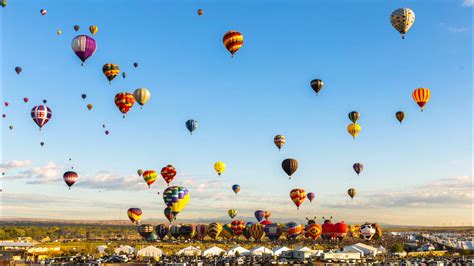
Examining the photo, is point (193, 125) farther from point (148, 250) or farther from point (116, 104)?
point (148, 250)

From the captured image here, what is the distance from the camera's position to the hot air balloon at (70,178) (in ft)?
270

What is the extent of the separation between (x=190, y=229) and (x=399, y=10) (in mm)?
69277

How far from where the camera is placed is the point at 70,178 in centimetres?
8281

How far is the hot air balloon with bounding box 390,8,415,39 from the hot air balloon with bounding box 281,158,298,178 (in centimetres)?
2770

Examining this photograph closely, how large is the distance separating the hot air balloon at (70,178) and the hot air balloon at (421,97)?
49.5 meters

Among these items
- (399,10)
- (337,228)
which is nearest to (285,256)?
(337,228)

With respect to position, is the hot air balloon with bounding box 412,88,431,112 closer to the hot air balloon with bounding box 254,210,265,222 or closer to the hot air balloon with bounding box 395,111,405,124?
the hot air balloon with bounding box 395,111,405,124

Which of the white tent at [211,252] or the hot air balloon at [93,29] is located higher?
the hot air balloon at [93,29]

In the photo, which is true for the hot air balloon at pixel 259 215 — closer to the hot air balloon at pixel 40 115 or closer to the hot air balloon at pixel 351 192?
the hot air balloon at pixel 351 192

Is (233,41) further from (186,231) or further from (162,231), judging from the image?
(186,231)

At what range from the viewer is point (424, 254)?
96000mm

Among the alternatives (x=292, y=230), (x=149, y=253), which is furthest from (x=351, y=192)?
(x=149, y=253)

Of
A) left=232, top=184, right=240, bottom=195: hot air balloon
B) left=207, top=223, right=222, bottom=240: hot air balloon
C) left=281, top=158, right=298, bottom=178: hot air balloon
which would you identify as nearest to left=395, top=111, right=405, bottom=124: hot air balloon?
left=281, top=158, right=298, bottom=178: hot air balloon

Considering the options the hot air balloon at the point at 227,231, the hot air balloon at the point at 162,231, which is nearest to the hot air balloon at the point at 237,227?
the hot air balloon at the point at 227,231
